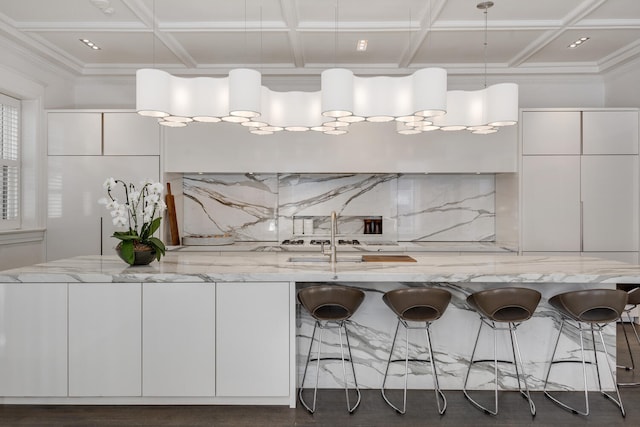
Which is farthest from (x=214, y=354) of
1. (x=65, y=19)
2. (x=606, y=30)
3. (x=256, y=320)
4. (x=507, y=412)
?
(x=606, y=30)

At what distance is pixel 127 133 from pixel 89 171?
0.55m

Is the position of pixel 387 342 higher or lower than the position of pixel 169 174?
lower

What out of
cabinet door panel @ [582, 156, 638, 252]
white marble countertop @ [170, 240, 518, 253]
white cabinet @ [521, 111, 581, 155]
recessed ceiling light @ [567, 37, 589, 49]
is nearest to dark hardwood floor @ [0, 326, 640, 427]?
white marble countertop @ [170, 240, 518, 253]

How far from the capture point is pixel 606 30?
4.11 m

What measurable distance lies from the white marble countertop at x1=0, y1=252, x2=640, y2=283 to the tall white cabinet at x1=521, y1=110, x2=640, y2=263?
1.66 m

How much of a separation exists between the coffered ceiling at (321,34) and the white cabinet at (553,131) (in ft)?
1.91

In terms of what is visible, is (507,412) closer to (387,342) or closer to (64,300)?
(387,342)

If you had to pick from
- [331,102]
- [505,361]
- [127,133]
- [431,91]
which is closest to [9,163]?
[127,133]

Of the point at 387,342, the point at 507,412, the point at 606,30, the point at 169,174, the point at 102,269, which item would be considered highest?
the point at 606,30

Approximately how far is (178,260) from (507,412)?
2401 mm

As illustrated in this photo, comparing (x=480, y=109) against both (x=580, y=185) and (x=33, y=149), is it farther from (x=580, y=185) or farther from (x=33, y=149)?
(x=33, y=149)

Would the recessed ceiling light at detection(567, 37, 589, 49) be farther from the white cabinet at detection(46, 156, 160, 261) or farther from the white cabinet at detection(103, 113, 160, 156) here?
the white cabinet at detection(46, 156, 160, 261)

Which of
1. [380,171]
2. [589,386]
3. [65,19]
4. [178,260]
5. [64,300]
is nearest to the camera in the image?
[64,300]

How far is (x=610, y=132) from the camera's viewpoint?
15.8 feet
